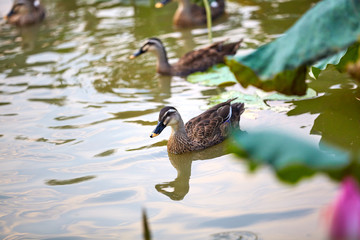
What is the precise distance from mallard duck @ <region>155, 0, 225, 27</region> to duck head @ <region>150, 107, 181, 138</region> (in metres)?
5.71

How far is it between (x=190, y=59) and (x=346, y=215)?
7.55m

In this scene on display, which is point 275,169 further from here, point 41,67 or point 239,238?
point 41,67

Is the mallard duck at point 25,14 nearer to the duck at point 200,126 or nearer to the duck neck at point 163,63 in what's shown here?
the duck neck at point 163,63

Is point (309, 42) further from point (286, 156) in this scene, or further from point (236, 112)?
point (236, 112)

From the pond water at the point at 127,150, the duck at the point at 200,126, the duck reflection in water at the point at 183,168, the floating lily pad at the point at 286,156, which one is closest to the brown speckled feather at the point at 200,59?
the pond water at the point at 127,150

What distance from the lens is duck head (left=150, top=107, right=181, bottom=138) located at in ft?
21.0

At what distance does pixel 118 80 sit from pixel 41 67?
80.3 inches

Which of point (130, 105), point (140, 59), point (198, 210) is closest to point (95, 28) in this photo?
Answer: point (140, 59)

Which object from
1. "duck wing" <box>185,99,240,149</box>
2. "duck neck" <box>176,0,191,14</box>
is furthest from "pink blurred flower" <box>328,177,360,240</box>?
"duck neck" <box>176,0,191,14</box>

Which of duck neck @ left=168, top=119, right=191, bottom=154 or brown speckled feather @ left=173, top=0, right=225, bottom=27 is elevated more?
brown speckled feather @ left=173, top=0, right=225, bottom=27

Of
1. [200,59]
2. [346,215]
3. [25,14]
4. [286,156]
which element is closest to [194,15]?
[200,59]

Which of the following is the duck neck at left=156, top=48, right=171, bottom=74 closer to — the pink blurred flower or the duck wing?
the duck wing

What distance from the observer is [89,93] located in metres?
8.61

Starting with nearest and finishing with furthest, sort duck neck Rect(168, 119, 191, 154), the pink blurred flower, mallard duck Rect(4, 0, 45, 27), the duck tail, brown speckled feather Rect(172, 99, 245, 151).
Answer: the pink blurred flower < duck neck Rect(168, 119, 191, 154) < brown speckled feather Rect(172, 99, 245, 151) < the duck tail < mallard duck Rect(4, 0, 45, 27)
